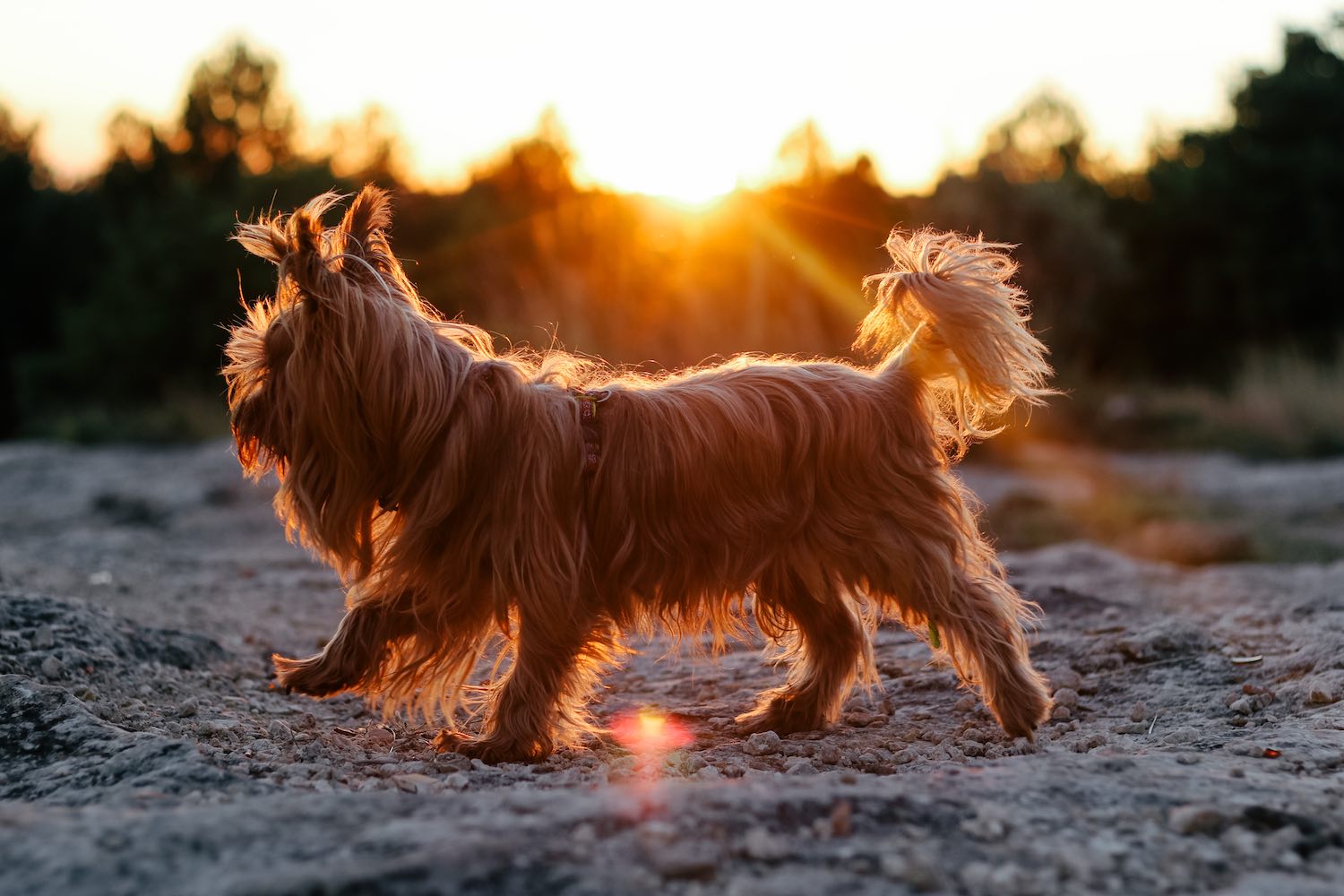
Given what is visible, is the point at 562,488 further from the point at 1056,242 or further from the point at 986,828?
the point at 1056,242

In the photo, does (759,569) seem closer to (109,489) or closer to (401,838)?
(401,838)

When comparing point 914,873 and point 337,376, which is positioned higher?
point 337,376

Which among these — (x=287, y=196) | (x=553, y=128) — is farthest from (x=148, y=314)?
(x=553, y=128)

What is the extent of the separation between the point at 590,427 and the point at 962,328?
1496 mm

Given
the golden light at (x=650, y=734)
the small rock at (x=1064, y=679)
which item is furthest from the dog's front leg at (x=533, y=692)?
the small rock at (x=1064, y=679)

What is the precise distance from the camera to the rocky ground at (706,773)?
2.69 meters

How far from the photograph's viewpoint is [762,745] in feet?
14.9

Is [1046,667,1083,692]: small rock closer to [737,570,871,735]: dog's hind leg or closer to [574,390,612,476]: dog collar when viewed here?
[737,570,871,735]: dog's hind leg

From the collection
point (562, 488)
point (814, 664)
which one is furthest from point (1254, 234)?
point (562, 488)

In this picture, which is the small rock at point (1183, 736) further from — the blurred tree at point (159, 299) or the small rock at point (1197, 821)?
the blurred tree at point (159, 299)

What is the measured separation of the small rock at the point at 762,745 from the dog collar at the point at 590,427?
46.7 inches

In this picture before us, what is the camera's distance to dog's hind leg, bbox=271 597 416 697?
4465mm

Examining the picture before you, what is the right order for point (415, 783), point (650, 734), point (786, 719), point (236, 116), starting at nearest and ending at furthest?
point (415, 783)
point (650, 734)
point (786, 719)
point (236, 116)

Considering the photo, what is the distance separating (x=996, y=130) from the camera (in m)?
37.1
